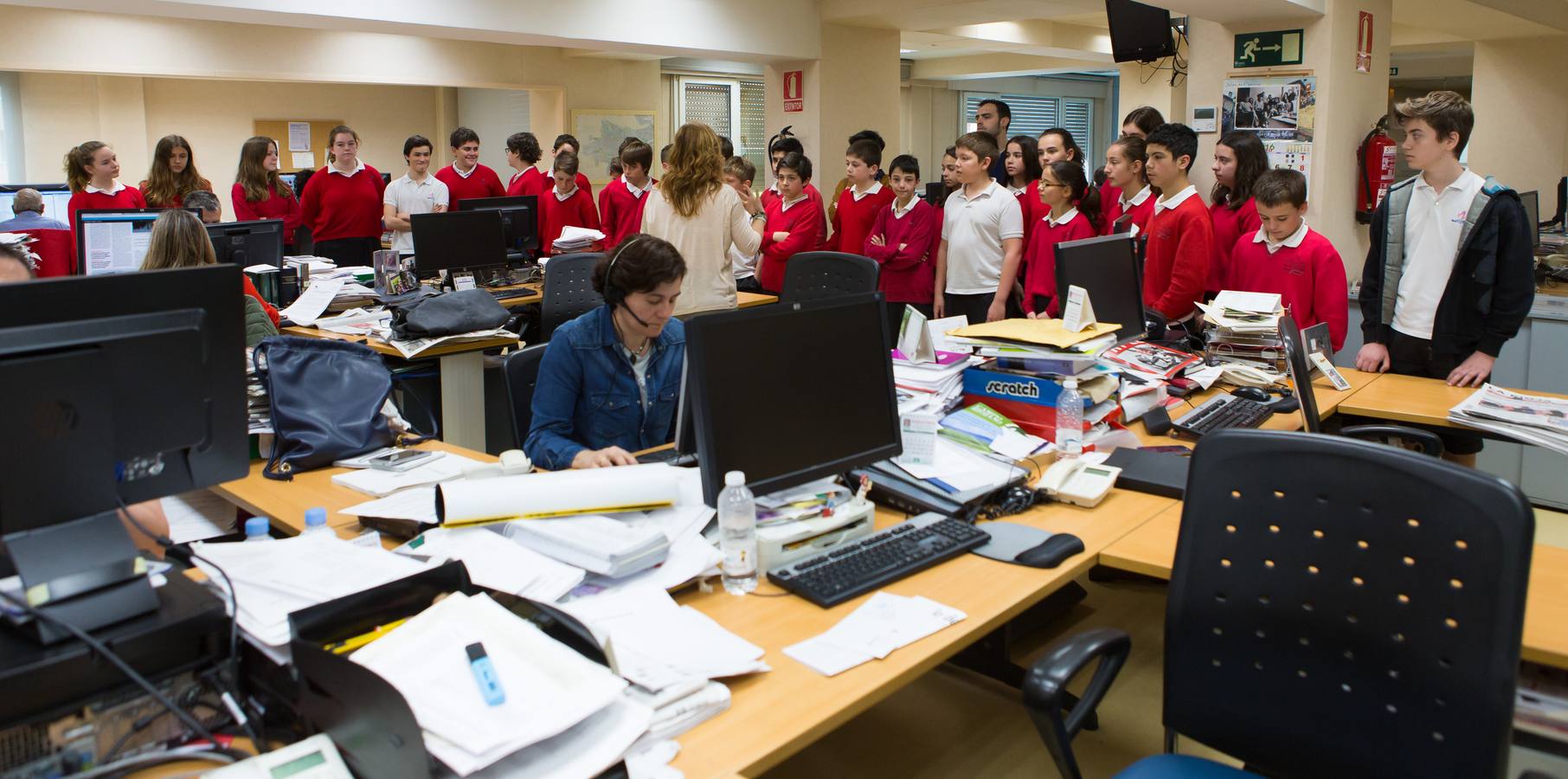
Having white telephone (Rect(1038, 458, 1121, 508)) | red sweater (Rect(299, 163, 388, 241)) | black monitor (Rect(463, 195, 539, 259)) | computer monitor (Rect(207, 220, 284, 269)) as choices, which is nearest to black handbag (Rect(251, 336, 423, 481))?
white telephone (Rect(1038, 458, 1121, 508))

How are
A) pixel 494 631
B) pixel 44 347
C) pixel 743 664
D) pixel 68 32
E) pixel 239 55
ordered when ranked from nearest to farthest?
pixel 44 347, pixel 494 631, pixel 743 664, pixel 68 32, pixel 239 55

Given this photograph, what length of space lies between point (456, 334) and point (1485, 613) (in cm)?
400

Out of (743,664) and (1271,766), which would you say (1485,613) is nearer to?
(1271,766)

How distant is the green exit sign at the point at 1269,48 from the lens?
5699 millimetres

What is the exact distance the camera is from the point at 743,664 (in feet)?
5.69

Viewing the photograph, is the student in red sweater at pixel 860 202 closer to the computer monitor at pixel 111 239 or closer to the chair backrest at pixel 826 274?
the chair backrest at pixel 826 274

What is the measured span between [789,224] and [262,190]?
355 centimetres

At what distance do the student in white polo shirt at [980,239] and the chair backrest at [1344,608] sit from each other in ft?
12.2

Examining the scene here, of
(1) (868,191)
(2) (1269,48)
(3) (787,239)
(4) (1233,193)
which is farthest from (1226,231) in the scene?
(3) (787,239)

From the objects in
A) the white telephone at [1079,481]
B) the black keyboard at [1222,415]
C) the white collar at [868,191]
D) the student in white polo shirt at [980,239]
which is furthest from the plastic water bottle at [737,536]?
the white collar at [868,191]

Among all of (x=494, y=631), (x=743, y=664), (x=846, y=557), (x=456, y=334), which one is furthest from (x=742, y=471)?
(x=456, y=334)

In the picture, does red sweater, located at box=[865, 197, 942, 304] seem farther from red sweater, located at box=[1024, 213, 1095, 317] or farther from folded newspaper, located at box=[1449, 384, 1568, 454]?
folded newspaper, located at box=[1449, 384, 1568, 454]

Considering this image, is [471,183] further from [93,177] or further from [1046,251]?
[1046,251]

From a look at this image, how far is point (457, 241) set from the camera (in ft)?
20.1
